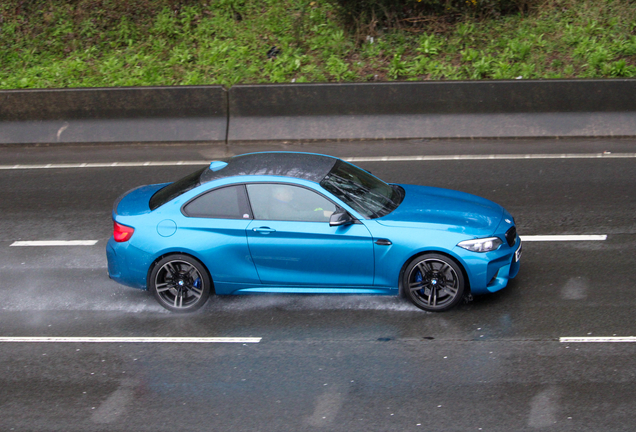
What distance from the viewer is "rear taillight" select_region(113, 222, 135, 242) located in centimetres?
729

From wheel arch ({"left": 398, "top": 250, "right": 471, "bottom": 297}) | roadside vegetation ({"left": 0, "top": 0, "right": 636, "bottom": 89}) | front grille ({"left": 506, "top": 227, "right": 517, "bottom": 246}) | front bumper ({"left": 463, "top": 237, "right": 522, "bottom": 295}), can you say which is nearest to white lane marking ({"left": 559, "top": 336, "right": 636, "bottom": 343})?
front bumper ({"left": 463, "top": 237, "right": 522, "bottom": 295})

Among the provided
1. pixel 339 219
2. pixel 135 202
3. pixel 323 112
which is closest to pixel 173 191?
pixel 135 202

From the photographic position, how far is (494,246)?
6.88m

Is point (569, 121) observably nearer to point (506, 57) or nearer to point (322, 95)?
point (506, 57)

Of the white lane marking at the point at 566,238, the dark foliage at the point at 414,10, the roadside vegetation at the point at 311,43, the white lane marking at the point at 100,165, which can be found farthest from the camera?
the dark foliage at the point at 414,10

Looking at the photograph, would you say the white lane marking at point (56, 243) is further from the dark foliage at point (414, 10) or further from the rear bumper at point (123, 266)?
the dark foliage at point (414, 10)

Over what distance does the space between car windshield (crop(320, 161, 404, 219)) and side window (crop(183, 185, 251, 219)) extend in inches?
34.2

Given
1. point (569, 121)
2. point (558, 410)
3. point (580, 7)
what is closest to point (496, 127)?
point (569, 121)

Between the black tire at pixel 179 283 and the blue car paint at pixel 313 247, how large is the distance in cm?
9

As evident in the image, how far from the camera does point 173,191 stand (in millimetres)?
7613

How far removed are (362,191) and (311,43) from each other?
879cm

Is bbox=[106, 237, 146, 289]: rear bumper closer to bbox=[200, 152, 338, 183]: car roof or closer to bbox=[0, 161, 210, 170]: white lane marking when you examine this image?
bbox=[200, 152, 338, 183]: car roof

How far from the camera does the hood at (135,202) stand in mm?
7461

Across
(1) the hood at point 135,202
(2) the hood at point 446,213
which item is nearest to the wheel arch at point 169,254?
(1) the hood at point 135,202
